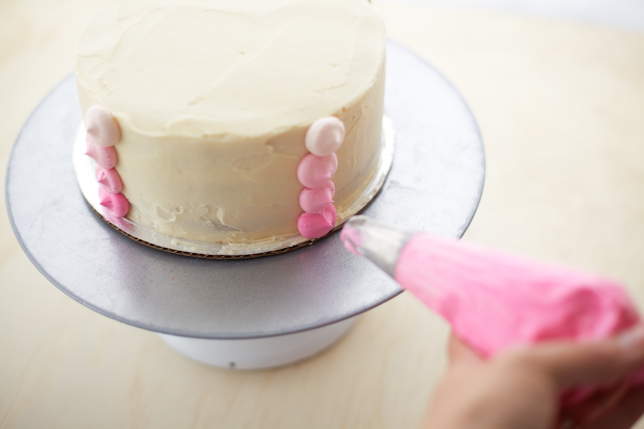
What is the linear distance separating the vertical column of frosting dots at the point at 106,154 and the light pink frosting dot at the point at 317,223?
0.95ft

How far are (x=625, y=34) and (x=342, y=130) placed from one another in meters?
1.50

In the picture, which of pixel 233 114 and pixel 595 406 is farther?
pixel 233 114

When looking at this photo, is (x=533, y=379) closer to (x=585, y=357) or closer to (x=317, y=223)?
(x=585, y=357)

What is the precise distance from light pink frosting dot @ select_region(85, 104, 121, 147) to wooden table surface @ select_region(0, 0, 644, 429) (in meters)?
0.54

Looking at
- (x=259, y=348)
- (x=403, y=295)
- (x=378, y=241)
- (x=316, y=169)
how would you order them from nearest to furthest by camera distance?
(x=378, y=241) → (x=316, y=169) → (x=259, y=348) → (x=403, y=295)

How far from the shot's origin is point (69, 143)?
1.08 meters

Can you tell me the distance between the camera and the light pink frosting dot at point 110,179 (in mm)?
848

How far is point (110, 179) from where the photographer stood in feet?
2.79

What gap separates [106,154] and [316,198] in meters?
0.31

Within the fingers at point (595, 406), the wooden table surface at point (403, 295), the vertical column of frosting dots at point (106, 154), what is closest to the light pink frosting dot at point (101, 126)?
the vertical column of frosting dots at point (106, 154)

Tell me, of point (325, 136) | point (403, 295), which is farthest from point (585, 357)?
point (403, 295)

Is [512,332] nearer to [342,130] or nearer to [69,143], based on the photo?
[342,130]

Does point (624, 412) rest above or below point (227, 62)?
below

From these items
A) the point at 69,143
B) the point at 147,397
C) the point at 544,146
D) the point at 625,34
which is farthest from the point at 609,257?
the point at 69,143
